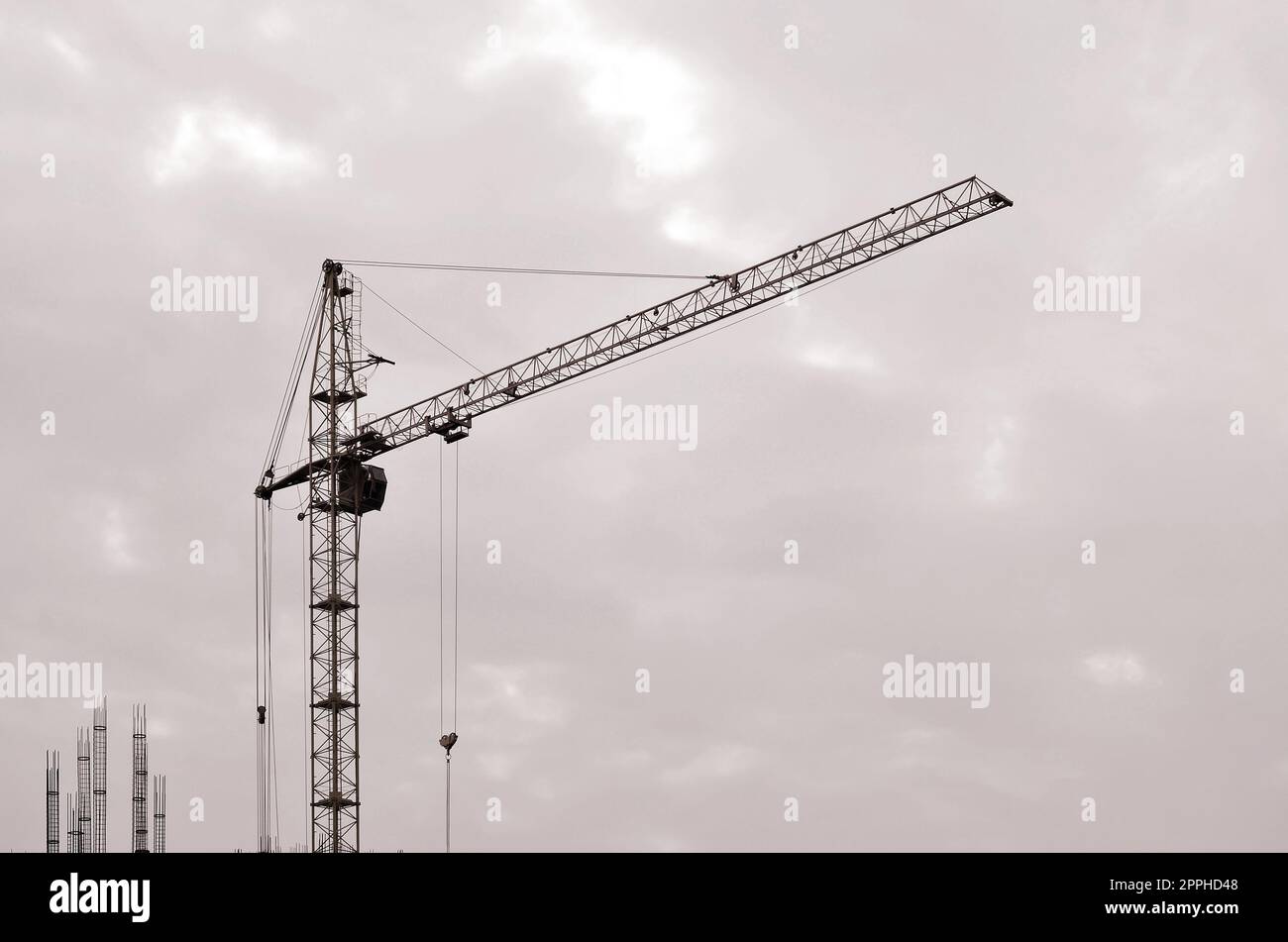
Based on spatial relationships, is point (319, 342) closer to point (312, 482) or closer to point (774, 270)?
point (312, 482)

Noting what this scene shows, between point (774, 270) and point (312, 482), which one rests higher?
point (774, 270)

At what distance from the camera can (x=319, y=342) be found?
372 ft

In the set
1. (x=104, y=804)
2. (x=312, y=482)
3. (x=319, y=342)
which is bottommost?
(x=104, y=804)
